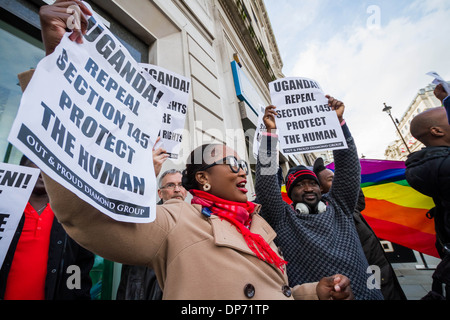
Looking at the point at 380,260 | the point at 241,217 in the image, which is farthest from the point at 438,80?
the point at 241,217

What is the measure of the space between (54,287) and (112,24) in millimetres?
3721

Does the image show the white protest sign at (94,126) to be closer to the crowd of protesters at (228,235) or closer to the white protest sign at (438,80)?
the crowd of protesters at (228,235)

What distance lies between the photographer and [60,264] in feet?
5.53

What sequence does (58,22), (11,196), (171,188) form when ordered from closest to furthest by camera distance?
1. (58,22)
2. (11,196)
3. (171,188)

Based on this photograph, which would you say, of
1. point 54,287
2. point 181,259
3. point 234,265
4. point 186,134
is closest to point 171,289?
point 181,259

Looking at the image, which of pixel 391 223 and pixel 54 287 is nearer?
pixel 54 287

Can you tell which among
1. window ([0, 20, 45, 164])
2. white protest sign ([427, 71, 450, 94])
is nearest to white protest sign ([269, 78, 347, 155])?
white protest sign ([427, 71, 450, 94])

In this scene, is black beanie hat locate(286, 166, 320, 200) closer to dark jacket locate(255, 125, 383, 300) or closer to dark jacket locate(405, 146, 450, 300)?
dark jacket locate(255, 125, 383, 300)

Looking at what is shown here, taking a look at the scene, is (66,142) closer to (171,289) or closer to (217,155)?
(171,289)

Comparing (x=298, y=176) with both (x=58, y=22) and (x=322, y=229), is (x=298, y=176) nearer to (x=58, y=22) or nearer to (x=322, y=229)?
(x=322, y=229)

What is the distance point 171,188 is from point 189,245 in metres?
1.56

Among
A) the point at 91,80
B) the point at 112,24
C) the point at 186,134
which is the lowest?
the point at 91,80

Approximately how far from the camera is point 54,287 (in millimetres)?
1603

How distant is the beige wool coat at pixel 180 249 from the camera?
2.60ft
